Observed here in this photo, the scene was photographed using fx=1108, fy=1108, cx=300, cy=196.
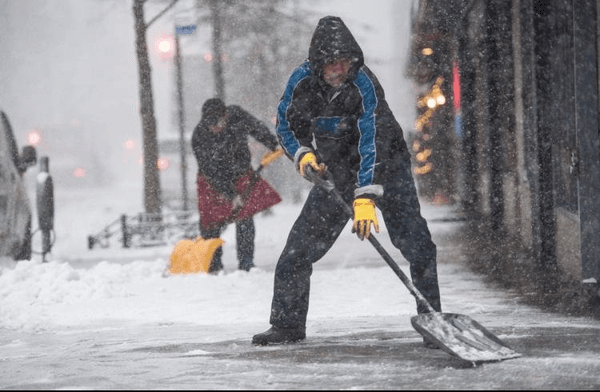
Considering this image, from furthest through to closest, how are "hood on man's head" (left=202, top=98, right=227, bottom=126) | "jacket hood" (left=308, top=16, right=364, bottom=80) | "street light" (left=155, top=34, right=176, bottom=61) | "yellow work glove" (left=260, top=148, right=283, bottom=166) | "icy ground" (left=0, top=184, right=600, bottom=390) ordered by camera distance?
"street light" (left=155, top=34, right=176, bottom=61) → "hood on man's head" (left=202, top=98, right=227, bottom=126) → "yellow work glove" (left=260, top=148, right=283, bottom=166) → "jacket hood" (left=308, top=16, right=364, bottom=80) → "icy ground" (left=0, top=184, right=600, bottom=390)

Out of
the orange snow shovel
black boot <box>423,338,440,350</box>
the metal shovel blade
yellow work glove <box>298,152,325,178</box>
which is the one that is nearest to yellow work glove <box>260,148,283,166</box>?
the orange snow shovel

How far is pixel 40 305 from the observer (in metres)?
8.19

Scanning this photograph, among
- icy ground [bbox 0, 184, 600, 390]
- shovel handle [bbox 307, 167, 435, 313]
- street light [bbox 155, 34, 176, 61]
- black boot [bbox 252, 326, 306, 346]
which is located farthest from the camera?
street light [bbox 155, 34, 176, 61]

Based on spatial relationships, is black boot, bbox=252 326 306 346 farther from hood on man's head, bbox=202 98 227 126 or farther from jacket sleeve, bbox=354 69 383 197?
hood on man's head, bbox=202 98 227 126

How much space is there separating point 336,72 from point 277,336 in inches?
56.3

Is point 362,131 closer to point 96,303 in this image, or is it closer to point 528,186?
point 96,303

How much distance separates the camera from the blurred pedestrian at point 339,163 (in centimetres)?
550

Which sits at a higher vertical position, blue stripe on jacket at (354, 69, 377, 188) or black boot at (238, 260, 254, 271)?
blue stripe on jacket at (354, 69, 377, 188)

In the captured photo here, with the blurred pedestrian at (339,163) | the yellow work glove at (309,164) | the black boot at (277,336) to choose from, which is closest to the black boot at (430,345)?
the blurred pedestrian at (339,163)

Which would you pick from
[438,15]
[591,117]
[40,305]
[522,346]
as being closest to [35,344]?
[40,305]

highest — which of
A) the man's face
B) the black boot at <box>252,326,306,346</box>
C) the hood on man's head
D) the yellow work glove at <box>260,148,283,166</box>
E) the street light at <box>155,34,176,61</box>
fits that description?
the street light at <box>155,34,176,61</box>

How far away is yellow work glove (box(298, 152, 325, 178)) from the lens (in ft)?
18.5

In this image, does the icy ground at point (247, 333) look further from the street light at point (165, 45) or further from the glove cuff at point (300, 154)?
the street light at point (165, 45)

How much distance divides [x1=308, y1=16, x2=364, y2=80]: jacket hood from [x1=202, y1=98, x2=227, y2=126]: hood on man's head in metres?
4.61
